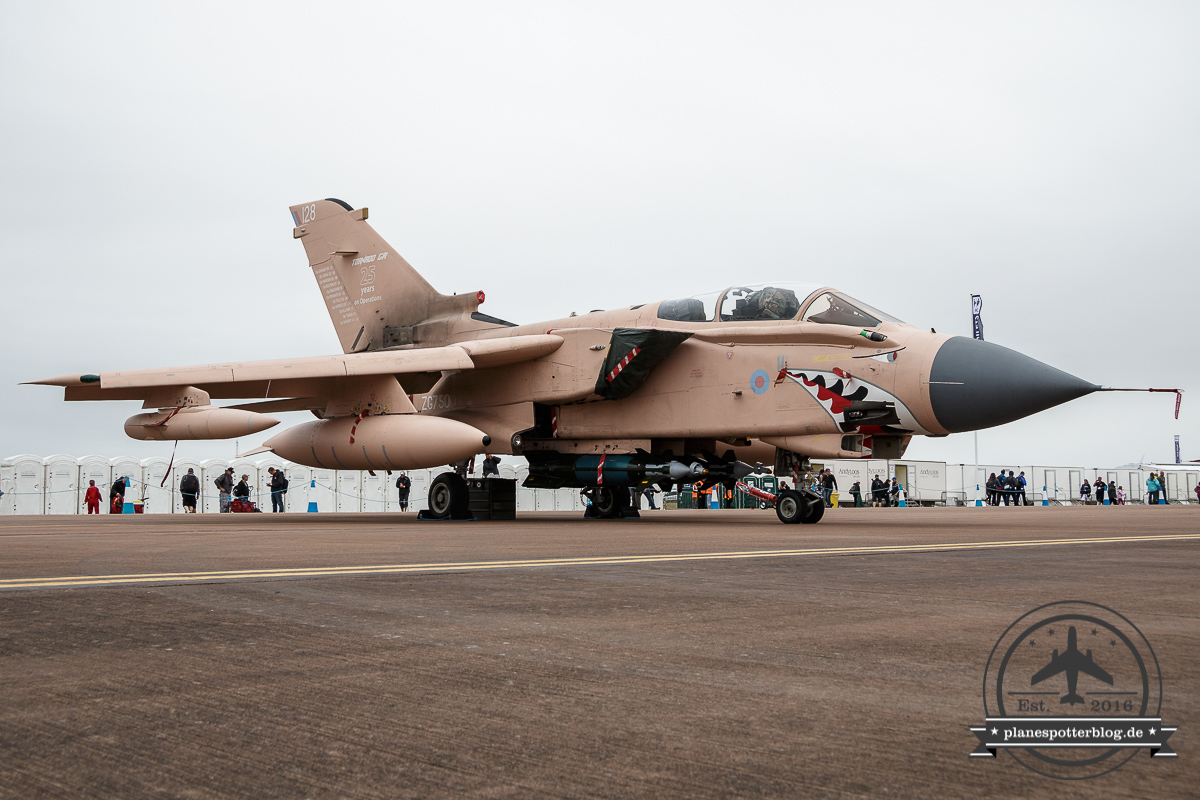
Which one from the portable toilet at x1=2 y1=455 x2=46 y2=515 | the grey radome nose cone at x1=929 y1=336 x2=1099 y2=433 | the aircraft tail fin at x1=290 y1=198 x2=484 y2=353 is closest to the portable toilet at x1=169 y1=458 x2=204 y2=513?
the portable toilet at x1=2 y1=455 x2=46 y2=515

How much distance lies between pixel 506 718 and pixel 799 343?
37.5 feet

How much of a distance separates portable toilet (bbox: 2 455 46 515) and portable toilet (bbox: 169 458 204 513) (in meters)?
3.49

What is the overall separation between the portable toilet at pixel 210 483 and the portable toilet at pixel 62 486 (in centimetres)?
336

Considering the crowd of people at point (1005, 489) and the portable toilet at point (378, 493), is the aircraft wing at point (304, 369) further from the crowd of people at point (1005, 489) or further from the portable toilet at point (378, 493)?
the crowd of people at point (1005, 489)

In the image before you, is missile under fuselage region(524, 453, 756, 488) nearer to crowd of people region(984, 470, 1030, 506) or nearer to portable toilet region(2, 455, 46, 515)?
portable toilet region(2, 455, 46, 515)

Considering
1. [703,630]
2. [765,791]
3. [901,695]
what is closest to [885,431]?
[703,630]

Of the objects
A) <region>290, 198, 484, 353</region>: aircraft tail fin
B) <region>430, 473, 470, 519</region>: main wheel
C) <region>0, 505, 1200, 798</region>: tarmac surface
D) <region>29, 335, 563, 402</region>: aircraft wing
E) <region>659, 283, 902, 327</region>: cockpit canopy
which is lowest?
A: <region>0, 505, 1200, 798</region>: tarmac surface

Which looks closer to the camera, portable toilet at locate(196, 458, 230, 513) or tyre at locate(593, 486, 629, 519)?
tyre at locate(593, 486, 629, 519)

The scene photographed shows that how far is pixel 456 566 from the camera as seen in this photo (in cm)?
589

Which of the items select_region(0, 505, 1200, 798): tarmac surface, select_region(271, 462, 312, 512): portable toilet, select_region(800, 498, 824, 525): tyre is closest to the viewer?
select_region(0, 505, 1200, 798): tarmac surface

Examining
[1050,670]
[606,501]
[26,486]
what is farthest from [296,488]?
[1050,670]

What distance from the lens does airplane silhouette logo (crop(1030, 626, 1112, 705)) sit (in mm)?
2160

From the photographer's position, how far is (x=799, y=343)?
1309 centimetres

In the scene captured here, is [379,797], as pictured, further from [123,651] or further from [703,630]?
[703,630]
